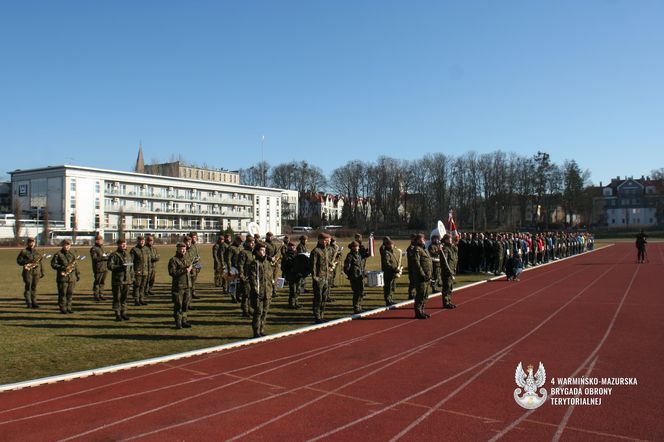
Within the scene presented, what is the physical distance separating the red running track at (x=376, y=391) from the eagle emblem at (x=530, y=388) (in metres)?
0.11

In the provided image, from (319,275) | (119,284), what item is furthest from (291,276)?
(119,284)

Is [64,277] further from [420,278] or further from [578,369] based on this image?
[578,369]

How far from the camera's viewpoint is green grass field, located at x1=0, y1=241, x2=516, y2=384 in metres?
8.24

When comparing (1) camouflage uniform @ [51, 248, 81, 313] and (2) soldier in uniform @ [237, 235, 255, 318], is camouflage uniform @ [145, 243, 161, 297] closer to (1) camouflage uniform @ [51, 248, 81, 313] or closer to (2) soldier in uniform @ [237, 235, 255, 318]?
(1) camouflage uniform @ [51, 248, 81, 313]

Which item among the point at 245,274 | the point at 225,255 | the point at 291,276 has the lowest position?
the point at 291,276

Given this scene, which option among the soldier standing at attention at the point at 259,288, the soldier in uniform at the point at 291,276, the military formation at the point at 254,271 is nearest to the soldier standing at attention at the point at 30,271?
the military formation at the point at 254,271

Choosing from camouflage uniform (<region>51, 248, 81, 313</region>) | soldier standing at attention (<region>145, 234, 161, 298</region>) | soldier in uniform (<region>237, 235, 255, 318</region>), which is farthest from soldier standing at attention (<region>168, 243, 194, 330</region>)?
soldier standing at attention (<region>145, 234, 161, 298</region>)

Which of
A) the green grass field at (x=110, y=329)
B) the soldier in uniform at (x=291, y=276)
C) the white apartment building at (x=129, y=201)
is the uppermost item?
A: the white apartment building at (x=129, y=201)

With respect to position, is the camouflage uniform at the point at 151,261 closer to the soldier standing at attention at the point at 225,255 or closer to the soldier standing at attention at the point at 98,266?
the soldier standing at attention at the point at 98,266

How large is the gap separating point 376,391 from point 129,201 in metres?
74.9

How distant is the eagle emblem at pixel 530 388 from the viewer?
19.4ft

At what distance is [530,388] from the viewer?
6352mm

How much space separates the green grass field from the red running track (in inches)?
41.9

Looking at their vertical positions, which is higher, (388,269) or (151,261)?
(151,261)
